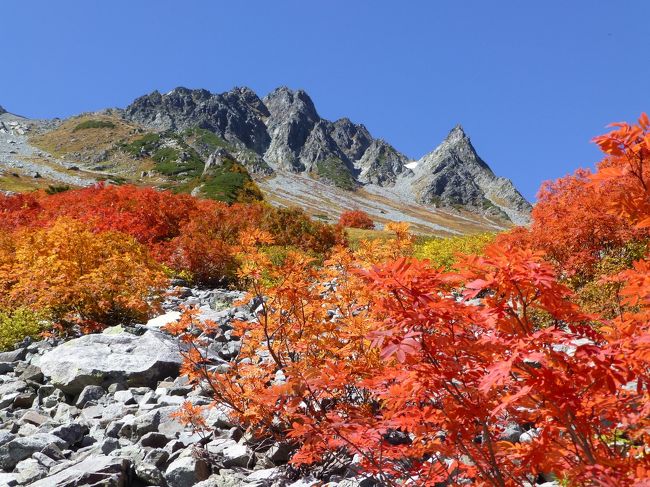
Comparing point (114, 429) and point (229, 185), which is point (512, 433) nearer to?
point (114, 429)

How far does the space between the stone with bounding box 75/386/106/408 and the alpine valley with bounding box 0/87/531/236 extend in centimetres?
3880

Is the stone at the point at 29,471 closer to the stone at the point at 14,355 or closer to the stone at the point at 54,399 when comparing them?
the stone at the point at 54,399

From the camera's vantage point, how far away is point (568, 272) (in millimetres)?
9414

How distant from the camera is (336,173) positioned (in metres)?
123

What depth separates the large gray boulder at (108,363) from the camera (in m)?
6.11

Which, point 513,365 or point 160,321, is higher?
point 513,365

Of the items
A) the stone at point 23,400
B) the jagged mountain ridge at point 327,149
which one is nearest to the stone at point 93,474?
the stone at point 23,400

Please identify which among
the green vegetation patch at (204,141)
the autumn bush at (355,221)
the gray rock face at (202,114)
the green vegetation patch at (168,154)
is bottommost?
the autumn bush at (355,221)

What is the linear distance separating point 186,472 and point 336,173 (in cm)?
12048

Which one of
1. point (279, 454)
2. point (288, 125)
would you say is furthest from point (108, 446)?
point (288, 125)

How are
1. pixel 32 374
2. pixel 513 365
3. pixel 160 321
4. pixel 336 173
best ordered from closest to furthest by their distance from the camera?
pixel 513 365, pixel 32 374, pixel 160 321, pixel 336 173

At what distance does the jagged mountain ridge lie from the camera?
122875 mm

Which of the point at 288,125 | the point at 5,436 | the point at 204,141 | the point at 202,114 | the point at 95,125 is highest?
the point at 288,125

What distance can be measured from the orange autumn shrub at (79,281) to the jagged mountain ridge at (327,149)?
345 feet
